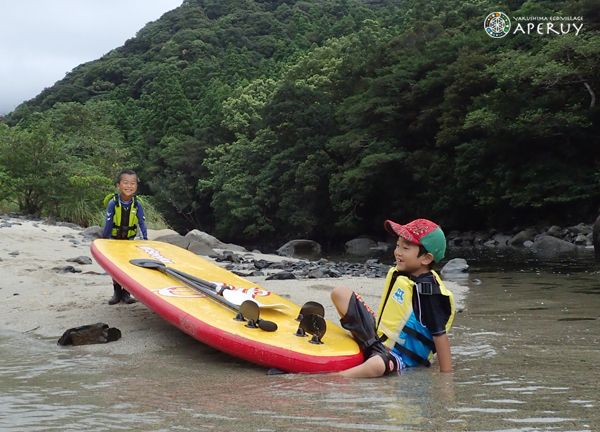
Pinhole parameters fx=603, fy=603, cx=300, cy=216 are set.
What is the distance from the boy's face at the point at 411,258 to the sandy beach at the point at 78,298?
153 centimetres

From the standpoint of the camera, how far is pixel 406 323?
2.94m

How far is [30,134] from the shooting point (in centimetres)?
1628

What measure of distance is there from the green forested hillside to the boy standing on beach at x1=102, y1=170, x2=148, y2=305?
10.6m

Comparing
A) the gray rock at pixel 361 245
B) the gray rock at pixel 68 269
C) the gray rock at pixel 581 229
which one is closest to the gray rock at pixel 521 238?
the gray rock at pixel 581 229

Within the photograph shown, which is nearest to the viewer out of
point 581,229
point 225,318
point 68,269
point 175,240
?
point 225,318

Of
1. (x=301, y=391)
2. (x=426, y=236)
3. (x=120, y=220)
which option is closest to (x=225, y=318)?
(x=301, y=391)

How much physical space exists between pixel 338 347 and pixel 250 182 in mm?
25888

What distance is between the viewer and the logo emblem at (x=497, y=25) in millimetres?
22652

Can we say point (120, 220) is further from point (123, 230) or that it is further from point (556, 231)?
point (556, 231)

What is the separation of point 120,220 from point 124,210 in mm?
114

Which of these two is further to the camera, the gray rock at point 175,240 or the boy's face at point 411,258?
the gray rock at point 175,240


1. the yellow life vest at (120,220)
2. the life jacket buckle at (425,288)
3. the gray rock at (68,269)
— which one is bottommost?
the gray rock at (68,269)

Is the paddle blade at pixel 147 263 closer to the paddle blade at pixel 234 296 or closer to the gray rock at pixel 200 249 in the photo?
the paddle blade at pixel 234 296

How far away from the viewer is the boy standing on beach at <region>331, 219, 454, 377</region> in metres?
2.83
